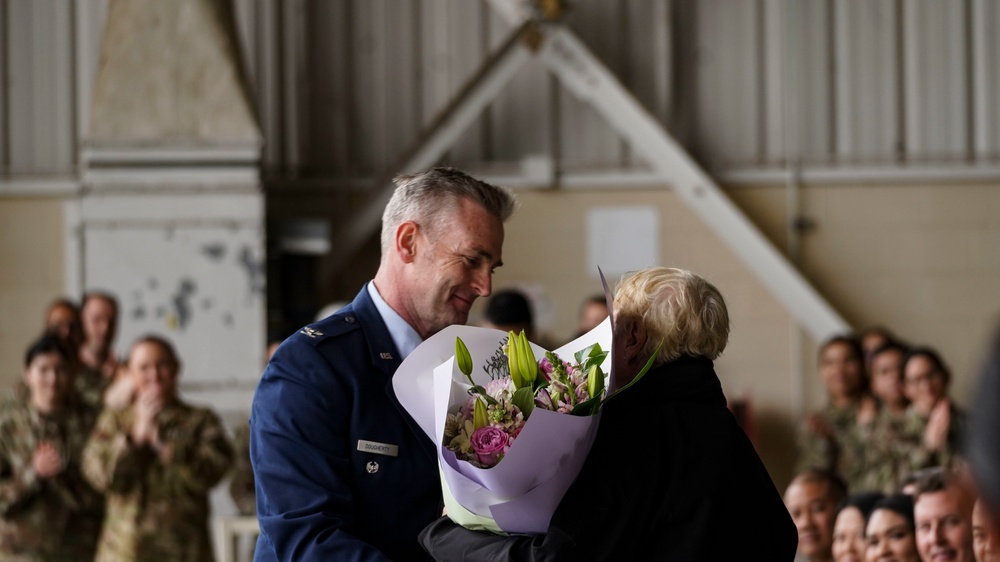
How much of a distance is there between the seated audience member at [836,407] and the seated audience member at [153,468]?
2744 millimetres

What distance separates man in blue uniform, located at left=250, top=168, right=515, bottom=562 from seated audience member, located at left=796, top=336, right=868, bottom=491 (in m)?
4.19

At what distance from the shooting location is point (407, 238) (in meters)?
2.32

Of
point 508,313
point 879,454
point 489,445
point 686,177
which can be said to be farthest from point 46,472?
point 686,177

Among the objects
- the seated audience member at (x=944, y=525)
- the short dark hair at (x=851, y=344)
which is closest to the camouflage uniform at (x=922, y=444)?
the short dark hair at (x=851, y=344)

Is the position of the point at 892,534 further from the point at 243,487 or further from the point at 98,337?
the point at 98,337

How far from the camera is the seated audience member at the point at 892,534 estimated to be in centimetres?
356

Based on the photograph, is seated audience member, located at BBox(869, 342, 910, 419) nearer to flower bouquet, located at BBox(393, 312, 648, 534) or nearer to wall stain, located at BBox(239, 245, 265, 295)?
wall stain, located at BBox(239, 245, 265, 295)

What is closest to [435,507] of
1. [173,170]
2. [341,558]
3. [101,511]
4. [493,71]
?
[341,558]

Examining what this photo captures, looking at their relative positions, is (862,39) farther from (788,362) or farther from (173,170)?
(173,170)

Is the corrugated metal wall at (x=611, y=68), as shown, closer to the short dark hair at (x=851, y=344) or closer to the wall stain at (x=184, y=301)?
the wall stain at (x=184, y=301)

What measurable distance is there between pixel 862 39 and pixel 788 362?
1.92 meters

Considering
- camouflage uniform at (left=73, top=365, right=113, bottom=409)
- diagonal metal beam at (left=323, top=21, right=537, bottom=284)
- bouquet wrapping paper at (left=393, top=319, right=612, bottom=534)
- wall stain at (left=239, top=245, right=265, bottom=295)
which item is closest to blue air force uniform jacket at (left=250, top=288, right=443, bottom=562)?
bouquet wrapping paper at (left=393, top=319, right=612, bottom=534)

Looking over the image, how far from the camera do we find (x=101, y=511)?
5172mm

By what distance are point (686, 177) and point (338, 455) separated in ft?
18.8
